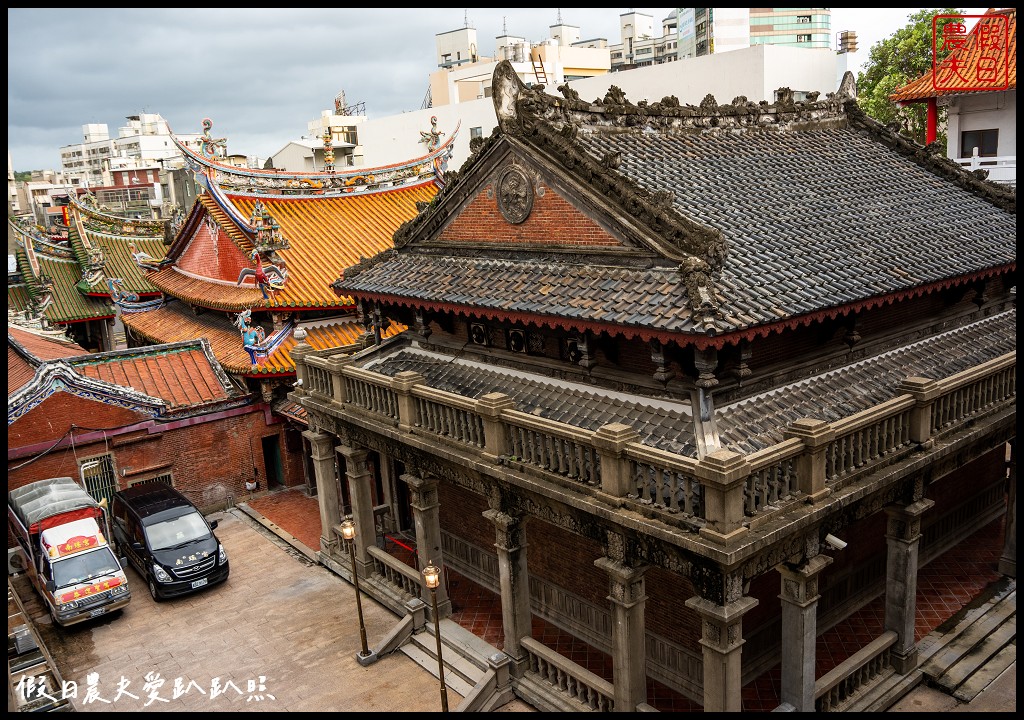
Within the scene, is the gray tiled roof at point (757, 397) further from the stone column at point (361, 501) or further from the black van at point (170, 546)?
the black van at point (170, 546)

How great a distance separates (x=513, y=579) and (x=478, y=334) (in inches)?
218

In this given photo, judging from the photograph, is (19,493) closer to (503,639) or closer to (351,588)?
(351,588)

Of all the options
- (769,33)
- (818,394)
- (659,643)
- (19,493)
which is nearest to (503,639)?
(659,643)

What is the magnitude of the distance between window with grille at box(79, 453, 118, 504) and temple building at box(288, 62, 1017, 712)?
787 cm

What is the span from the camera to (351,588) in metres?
20.3

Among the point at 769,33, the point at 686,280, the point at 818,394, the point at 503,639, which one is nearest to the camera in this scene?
the point at 686,280

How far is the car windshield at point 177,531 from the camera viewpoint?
20516 millimetres

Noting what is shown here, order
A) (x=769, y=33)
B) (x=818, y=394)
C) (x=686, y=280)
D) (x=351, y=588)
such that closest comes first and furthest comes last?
(x=686, y=280) → (x=818, y=394) → (x=351, y=588) → (x=769, y=33)

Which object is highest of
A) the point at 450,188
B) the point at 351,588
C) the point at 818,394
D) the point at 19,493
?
the point at 450,188

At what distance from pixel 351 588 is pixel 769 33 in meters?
76.8

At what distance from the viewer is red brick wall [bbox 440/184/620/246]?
1473cm

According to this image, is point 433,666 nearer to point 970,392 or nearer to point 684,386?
point 684,386

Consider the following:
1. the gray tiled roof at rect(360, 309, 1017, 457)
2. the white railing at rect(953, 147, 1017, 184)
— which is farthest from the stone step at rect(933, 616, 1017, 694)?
the white railing at rect(953, 147, 1017, 184)

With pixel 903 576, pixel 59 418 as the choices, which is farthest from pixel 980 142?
pixel 59 418
